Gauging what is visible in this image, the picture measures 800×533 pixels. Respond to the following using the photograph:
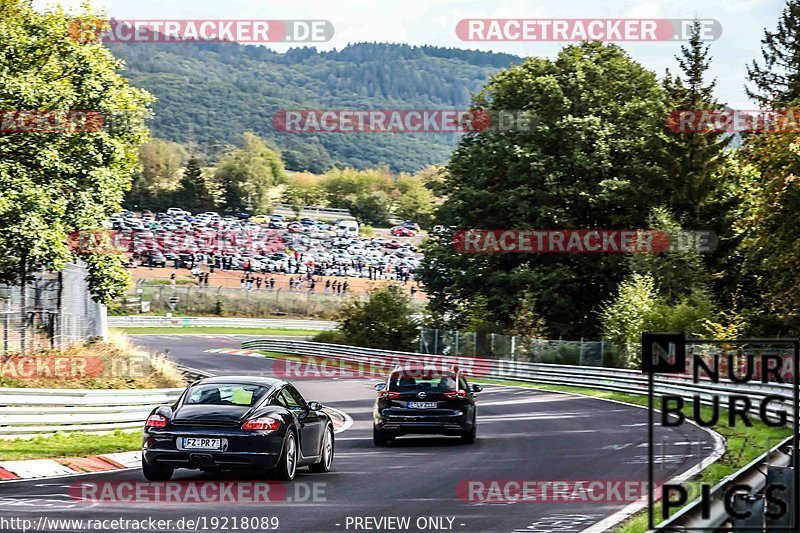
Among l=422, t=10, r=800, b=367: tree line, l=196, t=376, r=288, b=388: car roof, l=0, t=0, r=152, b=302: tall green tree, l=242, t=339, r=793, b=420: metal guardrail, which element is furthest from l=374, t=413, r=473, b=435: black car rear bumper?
l=422, t=10, r=800, b=367: tree line

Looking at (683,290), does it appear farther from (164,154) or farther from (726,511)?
(164,154)

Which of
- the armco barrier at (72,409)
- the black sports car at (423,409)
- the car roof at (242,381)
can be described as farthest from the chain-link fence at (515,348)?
the car roof at (242,381)

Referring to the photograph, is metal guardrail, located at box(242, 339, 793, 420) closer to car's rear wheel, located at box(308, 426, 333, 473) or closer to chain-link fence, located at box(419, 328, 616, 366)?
chain-link fence, located at box(419, 328, 616, 366)

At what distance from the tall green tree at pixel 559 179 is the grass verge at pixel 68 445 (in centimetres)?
3391

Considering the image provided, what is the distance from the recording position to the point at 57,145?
3150 cm

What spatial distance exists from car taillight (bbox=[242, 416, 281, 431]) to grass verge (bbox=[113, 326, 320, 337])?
62.1 metres

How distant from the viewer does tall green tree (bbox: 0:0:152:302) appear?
2961cm

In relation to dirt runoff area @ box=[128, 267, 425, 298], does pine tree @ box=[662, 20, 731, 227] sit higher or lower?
higher

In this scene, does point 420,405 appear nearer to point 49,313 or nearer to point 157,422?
point 157,422

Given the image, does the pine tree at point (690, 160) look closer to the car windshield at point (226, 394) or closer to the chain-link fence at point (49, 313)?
the chain-link fence at point (49, 313)

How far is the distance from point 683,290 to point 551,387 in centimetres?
1147

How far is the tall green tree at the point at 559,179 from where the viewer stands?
54031 millimetres

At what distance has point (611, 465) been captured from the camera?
17.1 m

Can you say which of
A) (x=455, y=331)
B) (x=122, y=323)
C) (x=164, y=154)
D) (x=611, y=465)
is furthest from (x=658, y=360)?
(x=164, y=154)
